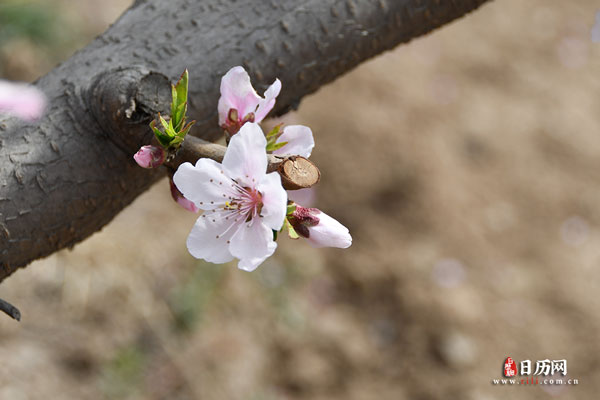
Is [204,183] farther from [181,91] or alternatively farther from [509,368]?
[509,368]

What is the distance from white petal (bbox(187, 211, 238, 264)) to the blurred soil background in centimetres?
157

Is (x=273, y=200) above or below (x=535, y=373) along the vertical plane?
above

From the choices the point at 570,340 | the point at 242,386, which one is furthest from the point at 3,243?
the point at 570,340

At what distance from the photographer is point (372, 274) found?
2688mm

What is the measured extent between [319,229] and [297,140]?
13 centimetres

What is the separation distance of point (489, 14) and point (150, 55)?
372 cm

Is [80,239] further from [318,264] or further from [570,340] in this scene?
[570,340]

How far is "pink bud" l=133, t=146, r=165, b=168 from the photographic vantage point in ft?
2.20

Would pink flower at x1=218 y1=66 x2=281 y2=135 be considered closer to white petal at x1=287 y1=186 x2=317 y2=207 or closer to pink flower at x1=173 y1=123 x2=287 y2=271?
pink flower at x1=173 y1=123 x2=287 y2=271

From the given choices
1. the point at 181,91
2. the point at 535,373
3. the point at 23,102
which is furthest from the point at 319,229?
the point at 535,373

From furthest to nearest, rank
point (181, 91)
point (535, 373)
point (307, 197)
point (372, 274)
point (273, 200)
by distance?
point (307, 197) → point (372, 274) → point (535, 373) → point (181, 91) → point (273, 200)

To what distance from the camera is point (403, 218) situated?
285 cm

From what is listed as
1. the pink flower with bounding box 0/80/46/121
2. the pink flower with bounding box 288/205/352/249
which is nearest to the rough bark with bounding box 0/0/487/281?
the pink flower with bounding box 0/80/46/121

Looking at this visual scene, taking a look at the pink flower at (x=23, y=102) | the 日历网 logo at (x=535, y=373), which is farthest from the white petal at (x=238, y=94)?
the 日历网 logo at (x=535, y=373)
